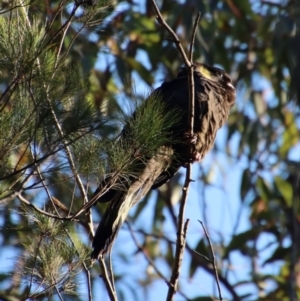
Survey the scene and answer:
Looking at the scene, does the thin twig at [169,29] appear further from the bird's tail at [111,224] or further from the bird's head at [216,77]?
the bird's head at [216,77]

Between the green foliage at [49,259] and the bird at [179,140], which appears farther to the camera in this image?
the bird at [179,140]

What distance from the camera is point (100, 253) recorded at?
3.24 meters

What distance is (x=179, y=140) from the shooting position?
368 centimetres

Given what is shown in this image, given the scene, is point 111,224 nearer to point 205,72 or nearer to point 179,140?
point 179,140

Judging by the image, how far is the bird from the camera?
11.1 ft

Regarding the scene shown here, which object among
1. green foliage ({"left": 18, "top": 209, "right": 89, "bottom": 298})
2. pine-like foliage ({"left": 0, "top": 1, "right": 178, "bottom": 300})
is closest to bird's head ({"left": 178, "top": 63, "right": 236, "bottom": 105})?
pine-like foliage ({"left": 0, "top": 1, "right": 178, "bottom": 300})

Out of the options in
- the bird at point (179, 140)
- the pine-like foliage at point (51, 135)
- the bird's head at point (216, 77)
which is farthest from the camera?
the bird's head at point (216, 77)

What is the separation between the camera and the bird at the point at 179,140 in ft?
11.1

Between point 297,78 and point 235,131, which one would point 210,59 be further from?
point 297,78

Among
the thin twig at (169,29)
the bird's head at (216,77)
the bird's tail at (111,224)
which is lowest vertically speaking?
the bird's tail at (111,224)

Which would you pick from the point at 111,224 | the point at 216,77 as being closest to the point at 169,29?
→ the point at 111,224

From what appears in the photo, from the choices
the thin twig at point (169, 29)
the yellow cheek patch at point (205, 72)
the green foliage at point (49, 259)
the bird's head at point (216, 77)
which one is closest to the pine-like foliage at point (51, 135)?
the green foliage at point (49, 259)

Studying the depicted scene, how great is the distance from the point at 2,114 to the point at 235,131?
535cm

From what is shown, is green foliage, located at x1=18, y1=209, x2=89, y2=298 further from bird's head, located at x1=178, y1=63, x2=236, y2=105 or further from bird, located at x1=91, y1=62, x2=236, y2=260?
bird's head, located at x1=178, y1=63, x2=236, y2=105
